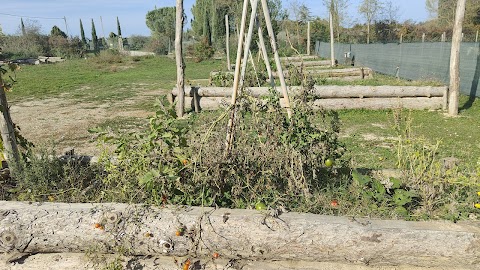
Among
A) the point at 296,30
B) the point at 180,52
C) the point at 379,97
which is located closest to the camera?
the point at 180,52

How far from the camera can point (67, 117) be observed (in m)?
8.44

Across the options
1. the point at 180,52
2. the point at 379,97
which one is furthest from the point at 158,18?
the point at 379,97

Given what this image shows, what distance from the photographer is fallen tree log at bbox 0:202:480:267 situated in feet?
7.71

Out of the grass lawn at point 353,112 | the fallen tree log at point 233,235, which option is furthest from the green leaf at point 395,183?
the grass lawn at point 353,112

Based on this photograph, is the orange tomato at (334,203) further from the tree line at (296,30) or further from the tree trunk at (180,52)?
the tree line at (296,30)

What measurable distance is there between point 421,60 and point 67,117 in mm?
10330

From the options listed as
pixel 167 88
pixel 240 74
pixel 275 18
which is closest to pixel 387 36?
pixel 275 18

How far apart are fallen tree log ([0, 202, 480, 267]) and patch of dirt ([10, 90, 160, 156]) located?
3093 millimetres

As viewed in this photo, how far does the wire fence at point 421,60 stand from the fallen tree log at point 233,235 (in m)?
7.81

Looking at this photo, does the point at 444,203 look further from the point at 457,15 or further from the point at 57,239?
the point at 457,15

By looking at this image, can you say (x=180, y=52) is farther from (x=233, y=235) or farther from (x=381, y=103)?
(x=233, y=235)

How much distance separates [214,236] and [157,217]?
1.30 ft

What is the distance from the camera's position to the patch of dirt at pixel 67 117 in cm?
636

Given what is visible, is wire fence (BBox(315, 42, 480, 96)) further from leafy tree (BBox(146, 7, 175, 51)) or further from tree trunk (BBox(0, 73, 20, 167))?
leafy tree (BBox(146, 7, 175, 51))
